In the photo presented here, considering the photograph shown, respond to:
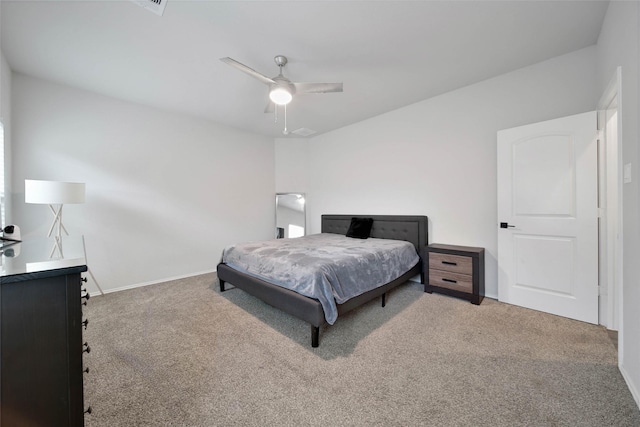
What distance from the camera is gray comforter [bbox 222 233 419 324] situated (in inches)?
81.8

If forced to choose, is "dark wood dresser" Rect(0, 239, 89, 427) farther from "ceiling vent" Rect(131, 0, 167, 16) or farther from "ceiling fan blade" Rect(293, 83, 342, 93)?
"ceiling fan blade" Rect(293, 83, 342, 93)

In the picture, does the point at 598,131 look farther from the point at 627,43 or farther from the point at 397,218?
the point at 397,218

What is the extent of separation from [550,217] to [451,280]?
1224 millimetres

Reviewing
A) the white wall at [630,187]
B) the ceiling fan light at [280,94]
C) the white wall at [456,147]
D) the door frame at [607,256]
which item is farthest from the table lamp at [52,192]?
the door frame at [607,256]

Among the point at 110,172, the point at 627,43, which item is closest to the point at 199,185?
the point at 110,172

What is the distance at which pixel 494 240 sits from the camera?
299 centimetres

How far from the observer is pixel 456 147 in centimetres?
328

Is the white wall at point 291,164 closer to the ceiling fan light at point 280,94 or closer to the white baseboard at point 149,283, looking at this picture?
the white baseboard at point 149,283

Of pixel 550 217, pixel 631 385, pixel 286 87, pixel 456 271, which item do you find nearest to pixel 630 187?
pixel 550 217

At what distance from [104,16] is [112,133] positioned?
1900mm

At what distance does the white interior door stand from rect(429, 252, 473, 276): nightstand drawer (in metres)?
0.37

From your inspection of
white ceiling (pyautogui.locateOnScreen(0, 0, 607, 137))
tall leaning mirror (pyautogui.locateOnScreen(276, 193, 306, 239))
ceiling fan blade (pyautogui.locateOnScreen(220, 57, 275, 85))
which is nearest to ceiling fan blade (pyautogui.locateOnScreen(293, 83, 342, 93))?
ceiling fan blade (pyautogui.locateOnScreen(220, 57, 275, 85))

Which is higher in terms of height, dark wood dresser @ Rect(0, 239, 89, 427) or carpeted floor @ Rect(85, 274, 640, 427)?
dark wood dresser @ Rect(0, 239, 89, 427)

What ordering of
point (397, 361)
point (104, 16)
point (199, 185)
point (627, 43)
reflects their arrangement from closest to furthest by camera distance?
point (627, 43) < point (397, 361) < point (104, 16) < point (199, 185)
